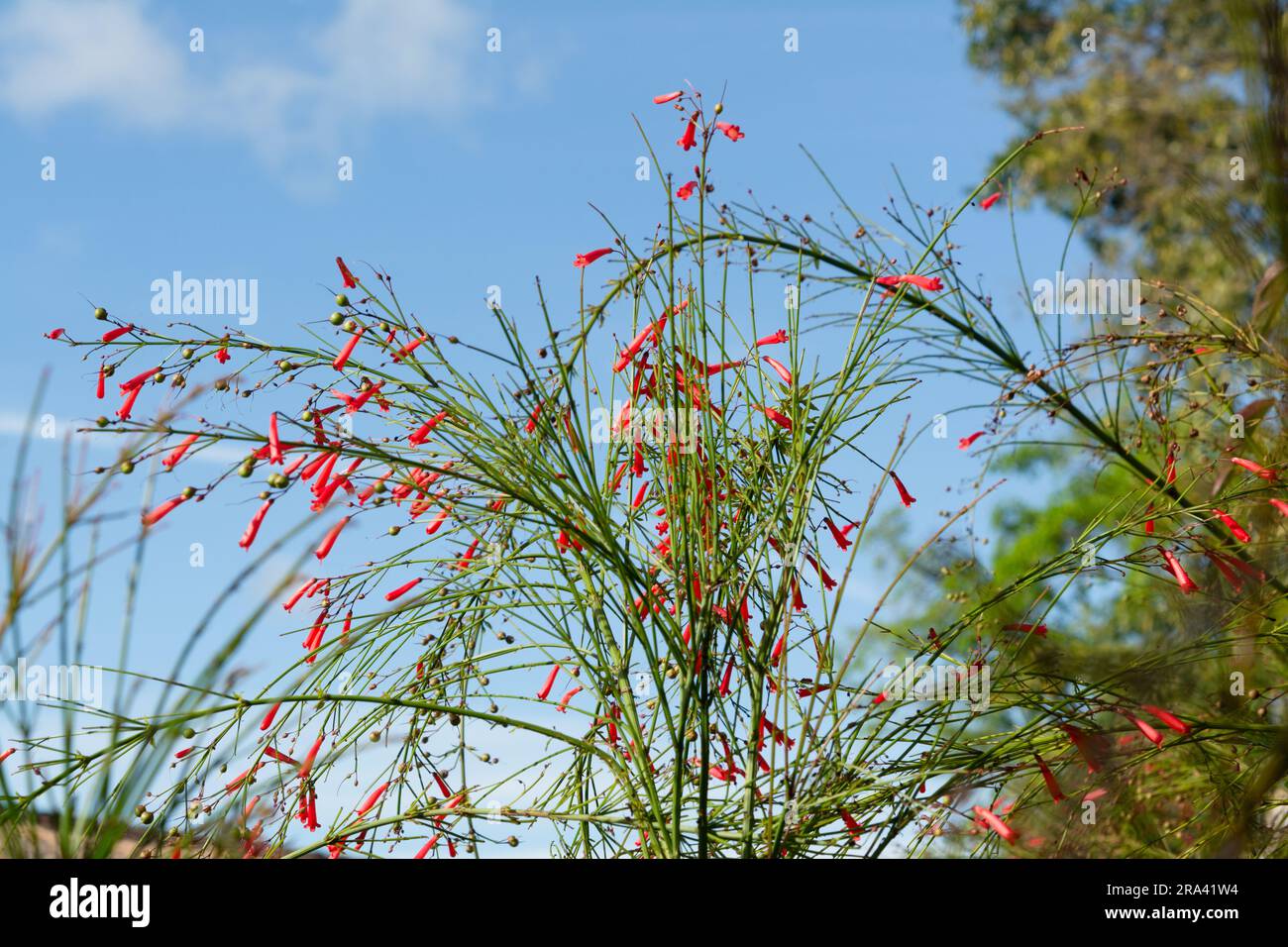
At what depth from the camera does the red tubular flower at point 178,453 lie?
1.71m

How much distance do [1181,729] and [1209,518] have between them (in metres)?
0.73

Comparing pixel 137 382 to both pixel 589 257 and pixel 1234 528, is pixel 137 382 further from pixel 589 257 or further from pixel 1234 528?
pixel 1234 528

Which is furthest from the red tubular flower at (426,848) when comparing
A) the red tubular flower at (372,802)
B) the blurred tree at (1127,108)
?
the blurred tree at (1127,108)

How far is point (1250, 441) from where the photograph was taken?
2.55 metres

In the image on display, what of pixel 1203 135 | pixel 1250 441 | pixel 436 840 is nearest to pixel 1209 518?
pixel 1250 441

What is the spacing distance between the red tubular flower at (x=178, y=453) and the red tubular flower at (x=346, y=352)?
39 centimetres

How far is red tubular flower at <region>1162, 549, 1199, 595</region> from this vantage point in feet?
6.88

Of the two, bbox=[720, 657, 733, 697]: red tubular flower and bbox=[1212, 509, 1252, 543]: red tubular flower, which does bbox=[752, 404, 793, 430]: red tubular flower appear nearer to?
bbox=[720, 657, 733, 697]: red tubular flower

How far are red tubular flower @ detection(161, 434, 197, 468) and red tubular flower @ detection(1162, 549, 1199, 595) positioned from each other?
1.66m

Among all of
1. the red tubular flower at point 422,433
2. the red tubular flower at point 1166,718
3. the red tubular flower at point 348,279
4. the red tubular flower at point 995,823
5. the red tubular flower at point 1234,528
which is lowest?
the red tubular flower at point 995,823

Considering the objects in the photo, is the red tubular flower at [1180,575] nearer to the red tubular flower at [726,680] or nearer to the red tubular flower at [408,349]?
the red tubular flower at [726,680]

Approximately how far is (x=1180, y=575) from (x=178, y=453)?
1.72 m

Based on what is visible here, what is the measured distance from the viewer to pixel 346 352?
2082 millimetres
